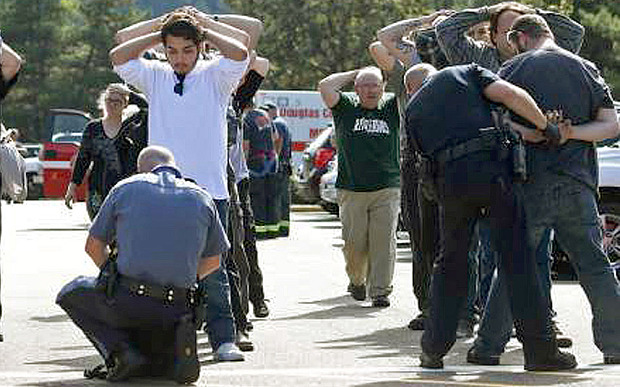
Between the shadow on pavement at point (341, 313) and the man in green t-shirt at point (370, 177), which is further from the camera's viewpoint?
the man in green t-shirt at point (370, 177)

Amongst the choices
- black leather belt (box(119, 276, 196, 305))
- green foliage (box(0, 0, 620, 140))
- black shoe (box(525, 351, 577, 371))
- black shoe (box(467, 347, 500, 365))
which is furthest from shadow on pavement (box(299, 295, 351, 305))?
green foliage (box(0, 0, 620, 140))

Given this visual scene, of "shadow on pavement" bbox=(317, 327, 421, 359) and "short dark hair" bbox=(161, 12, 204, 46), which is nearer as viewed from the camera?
"short dark hair" bbox=(161, 12, 204, 46)

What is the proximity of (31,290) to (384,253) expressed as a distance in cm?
329

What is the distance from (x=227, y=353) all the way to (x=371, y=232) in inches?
179

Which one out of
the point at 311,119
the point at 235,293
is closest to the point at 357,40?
the point at 311,119

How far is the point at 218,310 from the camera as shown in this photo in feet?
35.8

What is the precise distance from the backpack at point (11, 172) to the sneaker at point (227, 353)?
190 cm

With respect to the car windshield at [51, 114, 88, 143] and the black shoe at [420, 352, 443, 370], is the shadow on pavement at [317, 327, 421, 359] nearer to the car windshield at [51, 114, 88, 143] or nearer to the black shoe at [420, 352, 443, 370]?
the black shoe at [420, 352, 443, 370]

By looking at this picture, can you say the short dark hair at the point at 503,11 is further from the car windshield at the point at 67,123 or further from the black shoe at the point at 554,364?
the car windshield at the point at 67,123

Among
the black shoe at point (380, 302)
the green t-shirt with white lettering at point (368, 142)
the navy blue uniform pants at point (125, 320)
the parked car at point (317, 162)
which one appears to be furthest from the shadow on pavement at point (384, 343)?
the parked car at point (317, 162)

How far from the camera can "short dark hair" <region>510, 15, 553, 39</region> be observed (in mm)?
10820

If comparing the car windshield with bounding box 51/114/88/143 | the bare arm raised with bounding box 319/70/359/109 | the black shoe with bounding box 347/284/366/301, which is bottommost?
the car windshield with bounding box 51/114/88/143

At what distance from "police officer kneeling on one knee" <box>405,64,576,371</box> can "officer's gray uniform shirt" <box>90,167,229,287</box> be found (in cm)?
127

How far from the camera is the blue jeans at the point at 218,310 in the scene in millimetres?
10914
